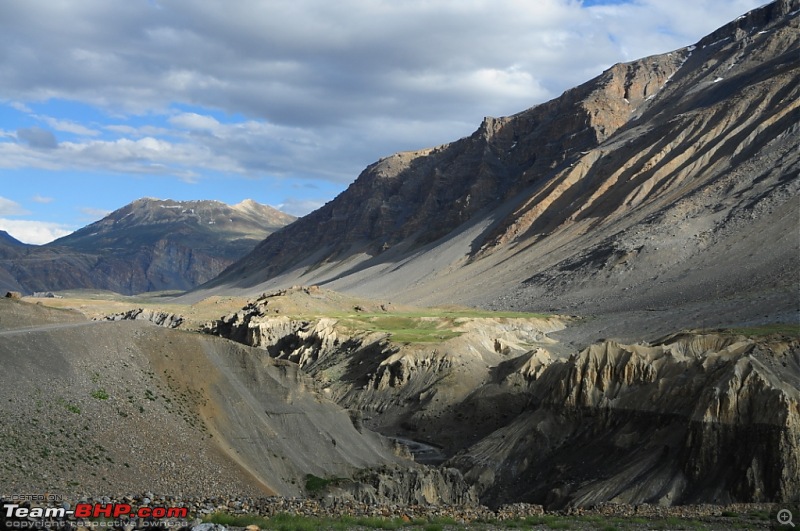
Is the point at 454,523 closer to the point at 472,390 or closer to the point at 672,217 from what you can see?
the point at 472,390

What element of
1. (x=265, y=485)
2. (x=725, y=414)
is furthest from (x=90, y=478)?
(x=725, y=414)

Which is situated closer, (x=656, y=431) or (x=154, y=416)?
(x=154, y=416)

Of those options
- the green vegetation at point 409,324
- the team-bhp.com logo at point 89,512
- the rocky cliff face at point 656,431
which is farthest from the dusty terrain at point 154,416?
the green vegetation at point 409,324

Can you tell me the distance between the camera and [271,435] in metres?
41.3

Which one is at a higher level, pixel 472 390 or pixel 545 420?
pixel 545 420

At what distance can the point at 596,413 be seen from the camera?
162ft

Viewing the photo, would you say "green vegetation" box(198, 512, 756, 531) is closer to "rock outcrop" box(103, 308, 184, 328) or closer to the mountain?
the mountain

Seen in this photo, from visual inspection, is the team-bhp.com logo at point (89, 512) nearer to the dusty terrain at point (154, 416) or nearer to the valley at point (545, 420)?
the dusty terrain at point (154, 416)

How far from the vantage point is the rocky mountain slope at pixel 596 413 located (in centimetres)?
3856

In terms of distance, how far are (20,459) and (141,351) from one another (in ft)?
42.2

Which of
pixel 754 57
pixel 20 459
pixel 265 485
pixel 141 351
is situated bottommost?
pixel 265 485

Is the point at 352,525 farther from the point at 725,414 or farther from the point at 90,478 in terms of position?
the point at 725,414

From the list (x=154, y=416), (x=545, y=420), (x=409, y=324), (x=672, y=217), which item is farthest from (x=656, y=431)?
(x=672, y=217)

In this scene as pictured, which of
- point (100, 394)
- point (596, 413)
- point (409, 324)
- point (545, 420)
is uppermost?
point (409, 324)
